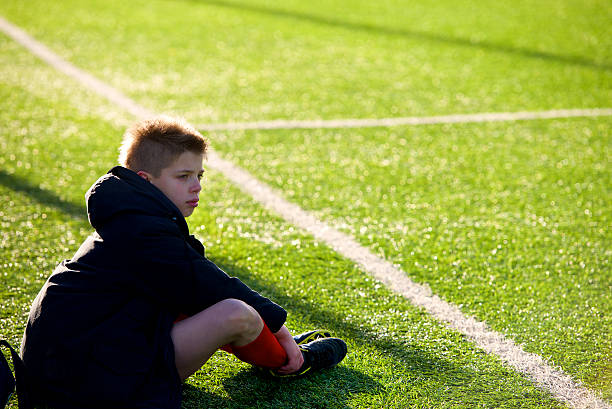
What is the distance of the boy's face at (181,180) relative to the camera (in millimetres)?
2404

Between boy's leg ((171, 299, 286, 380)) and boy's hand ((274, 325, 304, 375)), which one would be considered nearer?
boy's leg ((171, 299, 286, 380))

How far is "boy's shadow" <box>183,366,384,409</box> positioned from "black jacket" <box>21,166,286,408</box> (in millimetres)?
259

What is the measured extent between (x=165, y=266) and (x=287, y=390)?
0.63 metres

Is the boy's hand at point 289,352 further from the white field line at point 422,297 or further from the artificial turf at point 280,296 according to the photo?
the white field line at point 422,297

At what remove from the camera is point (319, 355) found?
2.54m

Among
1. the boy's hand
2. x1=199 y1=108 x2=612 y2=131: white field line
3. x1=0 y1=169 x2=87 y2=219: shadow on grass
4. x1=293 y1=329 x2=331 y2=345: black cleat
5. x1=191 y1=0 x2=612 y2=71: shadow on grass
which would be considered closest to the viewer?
the boy's hand

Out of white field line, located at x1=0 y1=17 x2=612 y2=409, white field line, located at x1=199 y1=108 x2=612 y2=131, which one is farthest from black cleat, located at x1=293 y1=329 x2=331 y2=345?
white field line, located at x1=199 y1=108 x2=612 y2=131

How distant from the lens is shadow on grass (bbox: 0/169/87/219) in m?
3.89

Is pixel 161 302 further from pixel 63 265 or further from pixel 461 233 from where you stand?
pixel 461 233

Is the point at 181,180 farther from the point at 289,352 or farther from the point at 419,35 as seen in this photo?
the point at 419,35

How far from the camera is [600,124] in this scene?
18.7ft

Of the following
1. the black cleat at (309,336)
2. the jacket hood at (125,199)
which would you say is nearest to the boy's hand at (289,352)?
the black cleat at (309,336)

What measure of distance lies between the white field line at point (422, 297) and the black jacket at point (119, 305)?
1088mm

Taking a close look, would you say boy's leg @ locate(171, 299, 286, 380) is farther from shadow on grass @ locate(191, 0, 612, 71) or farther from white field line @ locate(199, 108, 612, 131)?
shadow on grass @ locate(191, 0, 612, 71)
